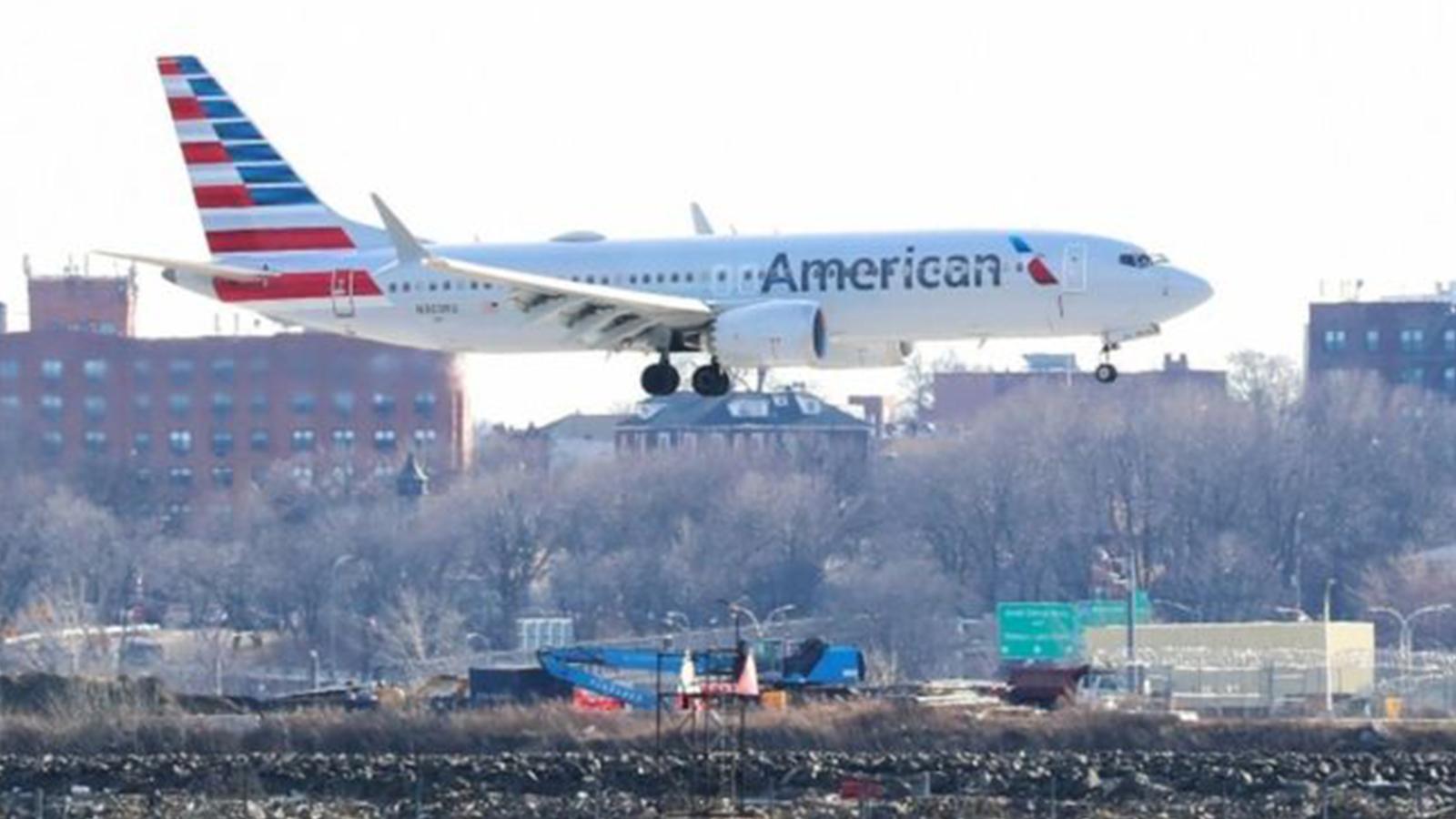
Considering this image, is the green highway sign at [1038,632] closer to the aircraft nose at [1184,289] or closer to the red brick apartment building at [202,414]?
the red brick apartment building at [202,414]

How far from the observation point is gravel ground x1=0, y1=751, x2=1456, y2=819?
70500 millimetres

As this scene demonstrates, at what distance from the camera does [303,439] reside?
166 m

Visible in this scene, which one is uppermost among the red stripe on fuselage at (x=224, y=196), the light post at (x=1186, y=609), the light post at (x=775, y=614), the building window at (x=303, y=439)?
the red stripe on fuselage at (x=224, y=196)

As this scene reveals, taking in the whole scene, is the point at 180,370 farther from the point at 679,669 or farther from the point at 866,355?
the point at 866,355

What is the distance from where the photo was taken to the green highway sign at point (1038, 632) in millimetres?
131250

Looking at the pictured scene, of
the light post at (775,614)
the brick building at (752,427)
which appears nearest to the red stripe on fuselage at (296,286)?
the light post at (775,614)

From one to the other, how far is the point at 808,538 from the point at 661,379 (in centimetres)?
6827

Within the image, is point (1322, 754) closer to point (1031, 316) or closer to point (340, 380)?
point (1031, 316)

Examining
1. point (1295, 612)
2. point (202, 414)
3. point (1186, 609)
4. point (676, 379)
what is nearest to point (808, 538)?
point (1186, 609)

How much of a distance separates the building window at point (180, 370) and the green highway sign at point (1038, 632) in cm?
3694

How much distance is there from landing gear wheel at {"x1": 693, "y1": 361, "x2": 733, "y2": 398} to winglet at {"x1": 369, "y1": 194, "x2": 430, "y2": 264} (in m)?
5.54

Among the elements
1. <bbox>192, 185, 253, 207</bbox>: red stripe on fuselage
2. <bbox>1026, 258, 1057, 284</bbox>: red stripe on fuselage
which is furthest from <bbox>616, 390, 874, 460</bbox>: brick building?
<bbox>1026, 258, 1057, 284</bbox>: red stripe on fuselage

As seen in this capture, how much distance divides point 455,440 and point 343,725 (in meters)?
81.2

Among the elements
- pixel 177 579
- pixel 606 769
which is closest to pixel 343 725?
pixel 606 769
